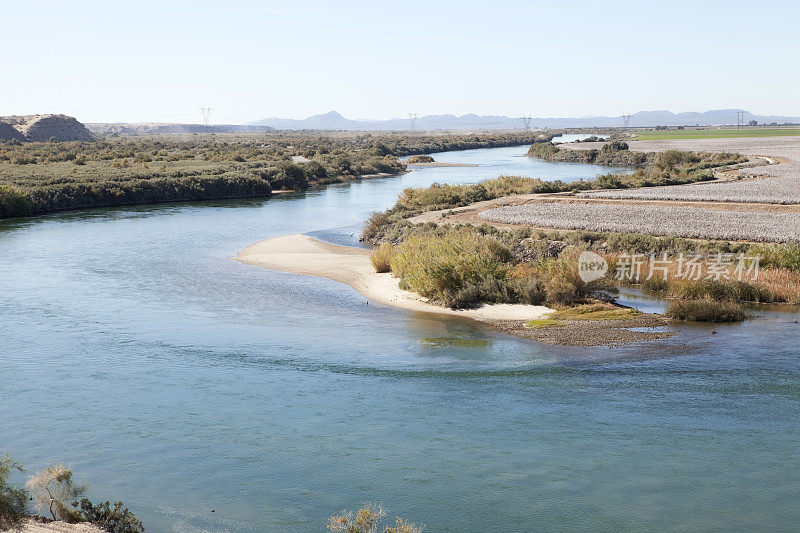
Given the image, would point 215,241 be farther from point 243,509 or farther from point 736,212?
point 243,509

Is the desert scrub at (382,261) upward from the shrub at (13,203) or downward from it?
downward

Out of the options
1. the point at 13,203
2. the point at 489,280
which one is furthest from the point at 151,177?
the point at 489,280

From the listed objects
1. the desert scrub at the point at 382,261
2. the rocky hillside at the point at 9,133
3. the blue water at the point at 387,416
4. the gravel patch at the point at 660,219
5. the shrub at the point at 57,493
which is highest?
the rocky hillside at the point at 9,133

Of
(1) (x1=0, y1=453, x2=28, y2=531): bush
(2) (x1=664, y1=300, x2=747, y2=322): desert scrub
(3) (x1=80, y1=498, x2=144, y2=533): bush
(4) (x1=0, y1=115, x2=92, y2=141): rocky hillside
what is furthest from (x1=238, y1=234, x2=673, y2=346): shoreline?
(4) (x1=0, y1=115, x2=92, y2=141): rocky hillside

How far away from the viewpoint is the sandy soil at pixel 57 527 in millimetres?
9703

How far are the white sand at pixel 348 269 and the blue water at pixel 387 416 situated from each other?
1.35 m

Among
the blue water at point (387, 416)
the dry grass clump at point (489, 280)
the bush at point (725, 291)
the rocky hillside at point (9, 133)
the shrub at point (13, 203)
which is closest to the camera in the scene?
the blue water at point (387, 416)

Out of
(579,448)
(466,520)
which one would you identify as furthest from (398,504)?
(579,448)

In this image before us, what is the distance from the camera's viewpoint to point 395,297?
26000 millimetres

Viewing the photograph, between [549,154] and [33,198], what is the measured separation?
7707 cm

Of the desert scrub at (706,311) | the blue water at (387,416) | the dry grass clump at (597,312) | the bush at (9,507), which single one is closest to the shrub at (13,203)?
the blue water at (387,416)

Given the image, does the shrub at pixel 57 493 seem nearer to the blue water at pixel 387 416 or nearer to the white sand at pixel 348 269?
the blue water at pixel 387 416

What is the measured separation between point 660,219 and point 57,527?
98.6 feet

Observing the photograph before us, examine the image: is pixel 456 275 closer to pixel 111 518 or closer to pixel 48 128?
pixel 111 518
